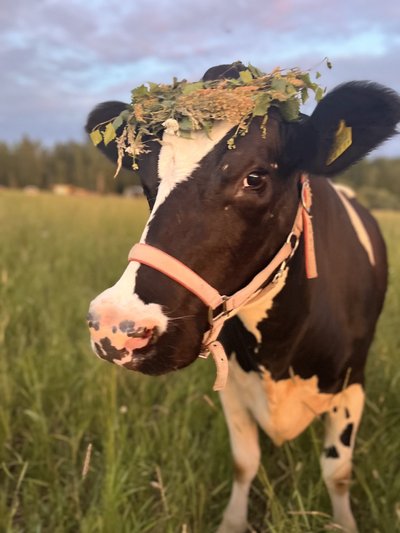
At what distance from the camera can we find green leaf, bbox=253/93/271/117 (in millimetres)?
1632

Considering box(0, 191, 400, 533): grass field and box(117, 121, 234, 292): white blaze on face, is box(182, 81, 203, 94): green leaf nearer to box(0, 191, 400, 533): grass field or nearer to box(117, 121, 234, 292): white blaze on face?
box(117, 121, 234, 292): white blaze on face

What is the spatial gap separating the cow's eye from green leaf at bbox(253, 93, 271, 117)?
174 mm

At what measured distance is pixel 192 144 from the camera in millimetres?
1629

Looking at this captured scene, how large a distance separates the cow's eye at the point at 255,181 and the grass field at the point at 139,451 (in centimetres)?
106

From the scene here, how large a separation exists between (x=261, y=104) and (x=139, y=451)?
1.64 metres

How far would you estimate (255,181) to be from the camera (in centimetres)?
163

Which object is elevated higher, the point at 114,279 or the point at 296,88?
the point at 296,88

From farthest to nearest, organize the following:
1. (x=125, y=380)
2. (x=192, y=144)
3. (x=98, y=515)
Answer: (x=125, y=380) < (x=98, y=515) < (x=192, y=144)

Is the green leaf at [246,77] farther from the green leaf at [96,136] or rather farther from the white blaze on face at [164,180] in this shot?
the green leaf at [96,136]

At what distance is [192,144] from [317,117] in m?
0.42

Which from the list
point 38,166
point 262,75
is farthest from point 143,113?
point 38,166

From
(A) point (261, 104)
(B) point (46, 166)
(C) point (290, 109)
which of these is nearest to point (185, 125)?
(A) point (261, 104)

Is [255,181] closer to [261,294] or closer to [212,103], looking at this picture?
[212,103]

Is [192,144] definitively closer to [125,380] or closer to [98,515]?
[98,515]
